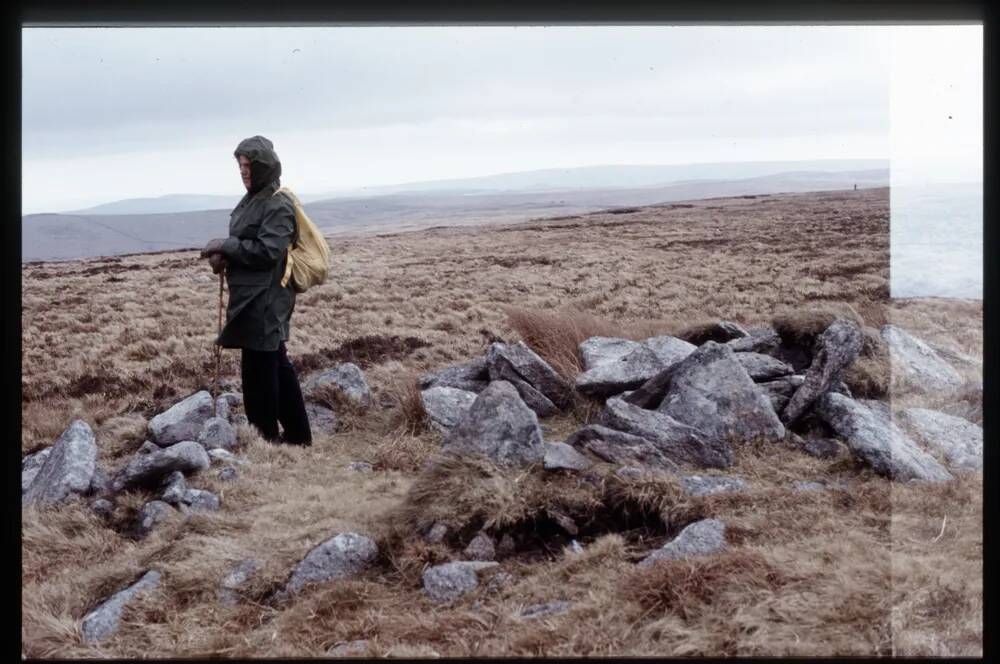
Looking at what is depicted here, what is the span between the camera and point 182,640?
15.0 ft

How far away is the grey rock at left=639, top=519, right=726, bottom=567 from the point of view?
4.83m

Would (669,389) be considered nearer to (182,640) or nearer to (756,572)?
(756,572)

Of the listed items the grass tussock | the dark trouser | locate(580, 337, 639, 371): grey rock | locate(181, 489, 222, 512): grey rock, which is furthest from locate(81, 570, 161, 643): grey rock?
locate(580, 337, 639, 371): grey rock

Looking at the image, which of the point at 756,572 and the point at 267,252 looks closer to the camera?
the point at 756,572

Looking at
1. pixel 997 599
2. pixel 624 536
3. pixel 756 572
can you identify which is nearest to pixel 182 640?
pixel 624 536

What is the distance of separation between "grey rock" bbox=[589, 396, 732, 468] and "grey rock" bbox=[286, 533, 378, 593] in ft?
7.01

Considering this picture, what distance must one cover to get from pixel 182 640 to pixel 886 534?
3955 mm

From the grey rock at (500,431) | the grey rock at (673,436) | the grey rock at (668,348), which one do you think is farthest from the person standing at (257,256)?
the grey rock at (668,348)

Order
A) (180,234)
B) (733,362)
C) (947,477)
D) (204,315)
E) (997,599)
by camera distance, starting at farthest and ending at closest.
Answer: (180,234)
(204,315)
(733,362)
(947,477)
(997,599)

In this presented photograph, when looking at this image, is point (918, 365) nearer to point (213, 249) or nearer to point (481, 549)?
point (481, 549)

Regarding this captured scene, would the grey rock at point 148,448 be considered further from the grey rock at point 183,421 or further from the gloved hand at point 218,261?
the gloved hand at point 218,261

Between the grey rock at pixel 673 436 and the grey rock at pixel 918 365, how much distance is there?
2.46m

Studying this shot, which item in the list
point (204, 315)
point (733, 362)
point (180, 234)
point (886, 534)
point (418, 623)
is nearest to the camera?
point (418, 623)

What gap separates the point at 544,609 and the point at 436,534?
43.9 inches
